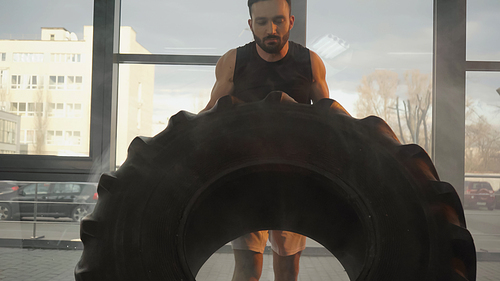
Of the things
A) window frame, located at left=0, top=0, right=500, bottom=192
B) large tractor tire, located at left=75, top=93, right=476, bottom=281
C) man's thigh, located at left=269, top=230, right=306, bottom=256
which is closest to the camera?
large tractor tire, located at left=75, top=93, right=476, bottom=281

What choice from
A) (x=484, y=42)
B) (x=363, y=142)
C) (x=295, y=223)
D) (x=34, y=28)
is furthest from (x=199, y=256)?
(x=484, y=42)

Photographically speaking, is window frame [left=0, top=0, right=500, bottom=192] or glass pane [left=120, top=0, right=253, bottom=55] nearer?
window frame [left=0, top=0, right=500, bottom=192]

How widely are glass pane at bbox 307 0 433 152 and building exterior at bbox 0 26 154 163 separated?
2157 mm

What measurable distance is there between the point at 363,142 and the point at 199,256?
66cm

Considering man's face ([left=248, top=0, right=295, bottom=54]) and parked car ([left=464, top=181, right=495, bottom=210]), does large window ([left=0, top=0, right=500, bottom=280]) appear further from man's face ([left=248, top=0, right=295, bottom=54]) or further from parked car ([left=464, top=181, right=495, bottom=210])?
man's face ([left=248, top=0, right=295, bottom=54])

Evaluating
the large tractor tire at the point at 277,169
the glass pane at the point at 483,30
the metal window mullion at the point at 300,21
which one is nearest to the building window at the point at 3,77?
the metal window mullion at the point at 300,21

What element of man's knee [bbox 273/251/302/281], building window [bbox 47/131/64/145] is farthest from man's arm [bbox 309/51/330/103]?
building window [bbox 47/131/64/145]

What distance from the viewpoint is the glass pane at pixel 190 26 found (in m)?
3.77

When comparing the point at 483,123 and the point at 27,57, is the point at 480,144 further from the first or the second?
the point at 27,57

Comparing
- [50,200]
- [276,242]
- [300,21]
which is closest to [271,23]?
[276,242]

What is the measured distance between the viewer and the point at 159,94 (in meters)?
3.93

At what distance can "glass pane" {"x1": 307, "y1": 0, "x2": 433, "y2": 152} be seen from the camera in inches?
141

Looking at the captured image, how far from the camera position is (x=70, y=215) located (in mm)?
4008

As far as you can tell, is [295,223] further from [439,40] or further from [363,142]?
[439,40]
